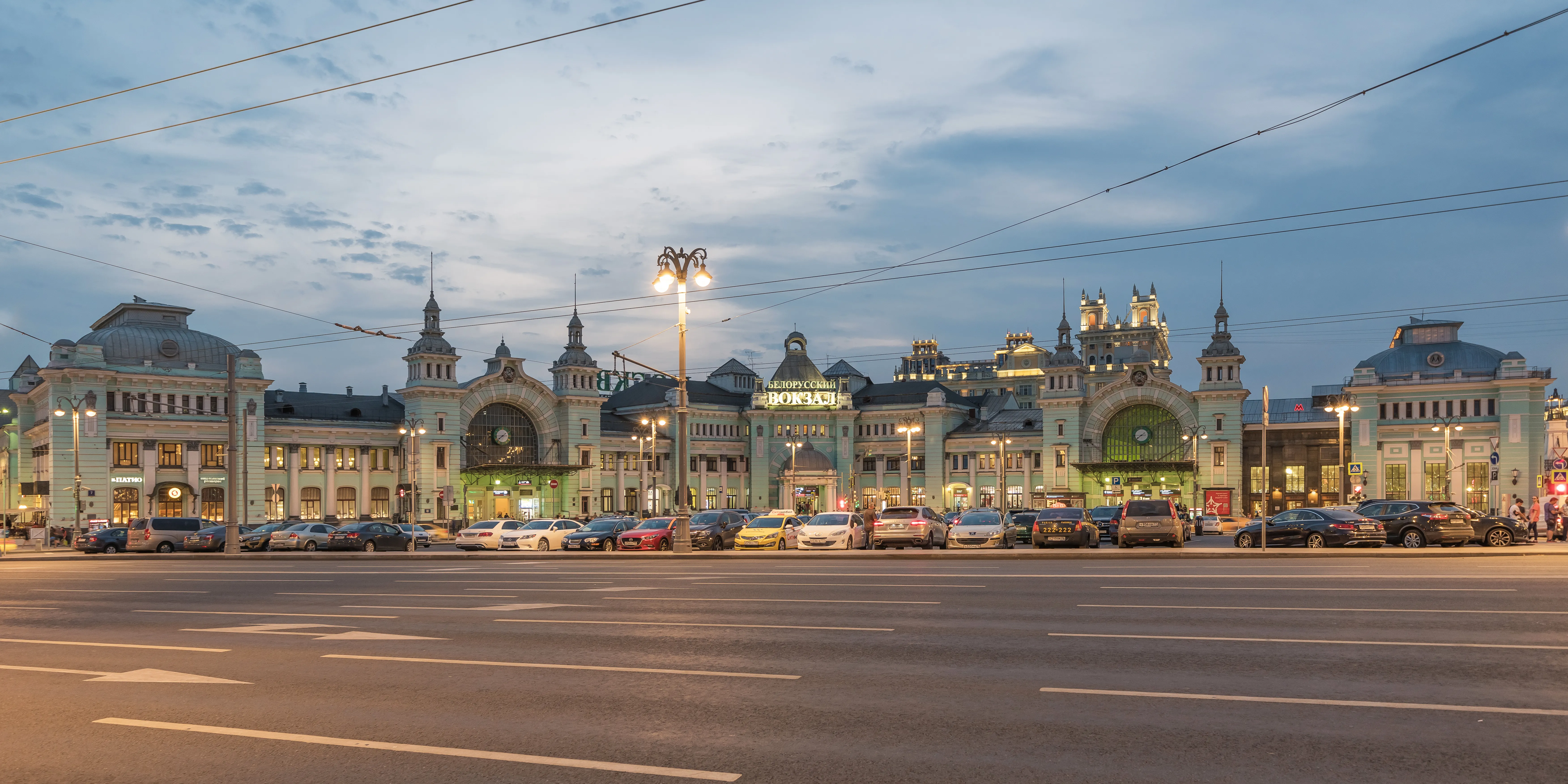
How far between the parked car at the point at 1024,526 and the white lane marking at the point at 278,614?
27396mm

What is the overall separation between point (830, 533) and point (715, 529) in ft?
20.4

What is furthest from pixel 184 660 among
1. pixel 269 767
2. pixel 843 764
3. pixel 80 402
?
pixel 80 402

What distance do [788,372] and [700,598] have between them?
105372 mm

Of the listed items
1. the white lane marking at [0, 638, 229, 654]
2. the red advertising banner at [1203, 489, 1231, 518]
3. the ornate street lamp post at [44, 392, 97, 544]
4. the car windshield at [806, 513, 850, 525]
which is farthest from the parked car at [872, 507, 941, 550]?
the red advertising banner at [1203, 489, 1231, 518]

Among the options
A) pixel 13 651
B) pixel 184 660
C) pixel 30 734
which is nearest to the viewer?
pixel 30 734

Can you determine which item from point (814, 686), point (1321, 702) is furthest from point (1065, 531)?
point (1321, 702)

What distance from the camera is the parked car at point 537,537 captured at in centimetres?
4709

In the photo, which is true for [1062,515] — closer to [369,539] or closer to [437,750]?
[369,539]

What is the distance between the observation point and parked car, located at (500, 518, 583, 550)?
4709 centimetres

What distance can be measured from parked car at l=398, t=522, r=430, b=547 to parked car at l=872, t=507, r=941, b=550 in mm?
20448

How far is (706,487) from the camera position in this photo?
393ft

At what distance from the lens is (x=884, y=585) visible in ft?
72.5

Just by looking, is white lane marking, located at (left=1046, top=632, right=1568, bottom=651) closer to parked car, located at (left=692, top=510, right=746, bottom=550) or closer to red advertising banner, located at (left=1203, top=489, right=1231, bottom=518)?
parked car, located at (left=692, top=510, right=746, bottom=550)

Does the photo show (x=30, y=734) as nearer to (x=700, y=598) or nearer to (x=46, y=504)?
(x=700, y=598)
